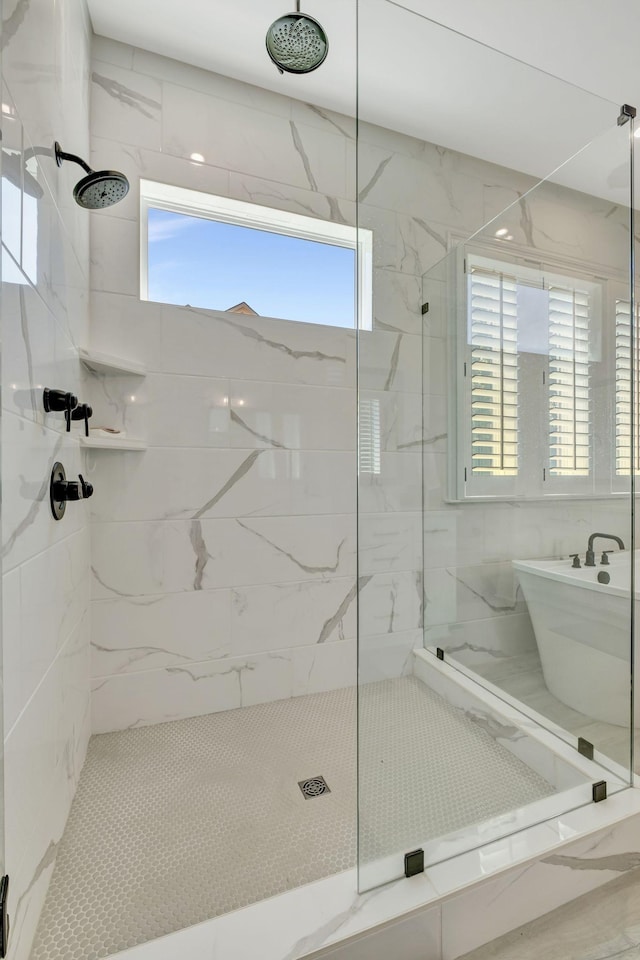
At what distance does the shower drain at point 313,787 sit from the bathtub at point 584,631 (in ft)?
2.80

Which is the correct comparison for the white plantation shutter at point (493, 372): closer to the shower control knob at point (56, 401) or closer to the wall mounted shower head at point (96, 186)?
the wall mounted shower head at point (96, 186)

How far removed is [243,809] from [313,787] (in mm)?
236

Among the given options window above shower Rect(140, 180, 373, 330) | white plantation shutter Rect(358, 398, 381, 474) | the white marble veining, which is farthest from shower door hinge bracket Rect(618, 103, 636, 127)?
the white marble veining

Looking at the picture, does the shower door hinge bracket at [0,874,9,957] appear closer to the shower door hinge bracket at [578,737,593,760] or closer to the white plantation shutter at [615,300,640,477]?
the shower door hinge bracket at [578,737,593,760]

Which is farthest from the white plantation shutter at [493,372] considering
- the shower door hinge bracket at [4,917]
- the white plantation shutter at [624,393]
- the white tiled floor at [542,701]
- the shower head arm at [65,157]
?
the shower door hinge bracket at [4,917]

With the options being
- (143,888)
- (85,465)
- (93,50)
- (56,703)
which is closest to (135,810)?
(143,888)

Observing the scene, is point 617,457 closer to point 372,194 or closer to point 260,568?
point 372,194

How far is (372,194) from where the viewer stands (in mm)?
1325

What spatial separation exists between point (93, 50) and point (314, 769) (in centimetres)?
287

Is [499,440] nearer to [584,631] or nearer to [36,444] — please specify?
[584,631]

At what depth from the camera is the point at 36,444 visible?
99cm

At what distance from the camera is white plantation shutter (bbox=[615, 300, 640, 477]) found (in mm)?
1517

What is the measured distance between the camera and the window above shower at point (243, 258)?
192 centimetres

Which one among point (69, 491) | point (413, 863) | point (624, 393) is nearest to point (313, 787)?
point (413, 863)
